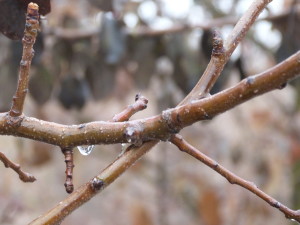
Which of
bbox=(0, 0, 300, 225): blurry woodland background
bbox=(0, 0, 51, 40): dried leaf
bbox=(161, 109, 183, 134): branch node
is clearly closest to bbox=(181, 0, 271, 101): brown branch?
bbox=(161, 109, 183, 134): branch node

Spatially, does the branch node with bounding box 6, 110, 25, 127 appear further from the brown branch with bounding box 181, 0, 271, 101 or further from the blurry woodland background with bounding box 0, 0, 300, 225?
the blurry woodland background with bounding box 0, 0, 300, 225

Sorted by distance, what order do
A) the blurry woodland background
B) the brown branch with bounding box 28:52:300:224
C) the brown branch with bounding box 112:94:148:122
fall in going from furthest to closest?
the blurry woodland background → the brown branch with bounding box 112:94:148:122 → the brown branch with bounding box 28:52:300:224

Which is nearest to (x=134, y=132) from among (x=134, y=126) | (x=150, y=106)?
(x=134, y=126)

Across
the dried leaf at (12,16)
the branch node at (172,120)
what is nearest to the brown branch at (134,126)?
the branch node at (172,120)

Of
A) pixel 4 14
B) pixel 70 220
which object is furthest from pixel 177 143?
pixel 70 220

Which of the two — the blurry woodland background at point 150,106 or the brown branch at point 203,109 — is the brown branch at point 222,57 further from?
the blurry woodland background at point 150,106

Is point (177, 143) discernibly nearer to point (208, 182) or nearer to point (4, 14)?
point (4, 14)
